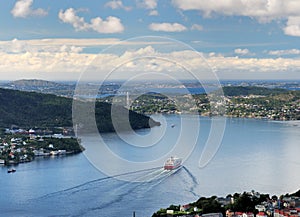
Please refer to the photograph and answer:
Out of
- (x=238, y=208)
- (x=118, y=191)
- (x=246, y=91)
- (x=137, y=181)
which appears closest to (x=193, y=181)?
(x=137, y=181)

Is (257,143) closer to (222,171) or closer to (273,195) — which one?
(222,171)

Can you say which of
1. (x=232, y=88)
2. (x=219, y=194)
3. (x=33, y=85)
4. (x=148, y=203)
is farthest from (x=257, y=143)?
(x=33, y=85)

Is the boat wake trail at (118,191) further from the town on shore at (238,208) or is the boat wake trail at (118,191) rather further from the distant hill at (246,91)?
the distant hill at (246,91)

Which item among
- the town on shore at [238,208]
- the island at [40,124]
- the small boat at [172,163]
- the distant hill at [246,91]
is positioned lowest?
the town on shore at [238,208]

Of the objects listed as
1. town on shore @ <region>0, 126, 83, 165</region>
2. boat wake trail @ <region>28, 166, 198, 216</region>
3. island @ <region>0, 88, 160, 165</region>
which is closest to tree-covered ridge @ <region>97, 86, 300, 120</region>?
island @ <region>0, 88, 160, 165</region>

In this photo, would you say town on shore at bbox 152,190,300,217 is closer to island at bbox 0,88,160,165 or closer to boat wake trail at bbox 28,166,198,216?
boat wake trail at bbox 28,166,198,216

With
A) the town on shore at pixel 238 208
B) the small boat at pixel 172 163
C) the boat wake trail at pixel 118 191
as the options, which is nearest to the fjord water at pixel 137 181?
the boat wake trail at pixel 118 191
